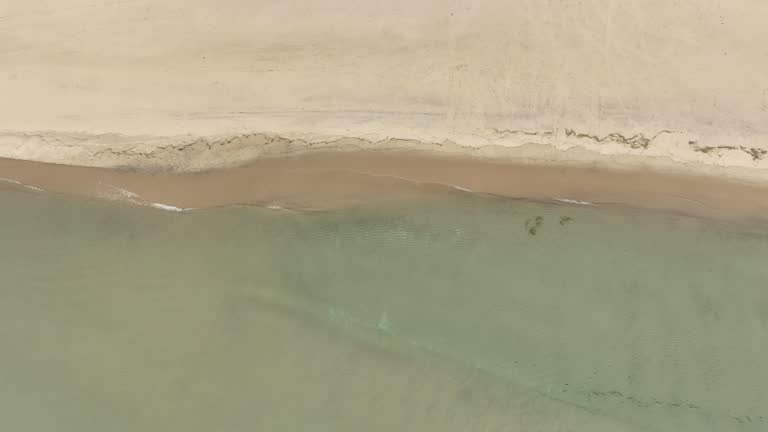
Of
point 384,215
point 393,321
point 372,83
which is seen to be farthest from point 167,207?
point 393,321

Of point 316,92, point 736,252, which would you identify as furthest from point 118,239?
point 736,252

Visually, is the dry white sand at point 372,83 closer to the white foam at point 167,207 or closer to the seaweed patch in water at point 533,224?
the white foam at point 167,207

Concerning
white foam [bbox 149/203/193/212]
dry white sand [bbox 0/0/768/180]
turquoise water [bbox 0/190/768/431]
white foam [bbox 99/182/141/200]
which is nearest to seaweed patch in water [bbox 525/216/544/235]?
turquoise water [bbox 0/190/768/431]

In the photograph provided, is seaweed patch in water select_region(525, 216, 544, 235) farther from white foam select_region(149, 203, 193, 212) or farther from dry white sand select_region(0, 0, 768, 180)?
white foam select_region(149, 203, 193, 212)

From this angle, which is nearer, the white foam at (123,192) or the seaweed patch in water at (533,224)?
the seaweed patch in water at (533,224)

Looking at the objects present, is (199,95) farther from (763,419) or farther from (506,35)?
(763,419)

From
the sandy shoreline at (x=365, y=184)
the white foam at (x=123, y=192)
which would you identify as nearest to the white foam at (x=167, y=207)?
the sandy shoreline at (x=365, y=184)
